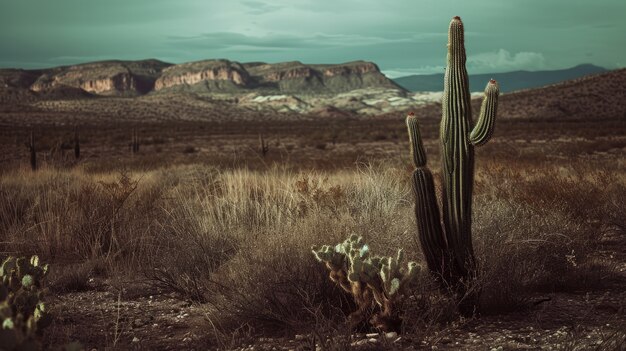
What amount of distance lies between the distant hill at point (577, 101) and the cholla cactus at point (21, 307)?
213 ft

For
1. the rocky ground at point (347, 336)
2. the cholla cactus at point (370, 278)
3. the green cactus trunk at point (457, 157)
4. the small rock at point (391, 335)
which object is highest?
the green cactus trunk at point (457, 157)

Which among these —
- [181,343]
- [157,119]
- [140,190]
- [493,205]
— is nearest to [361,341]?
[181,343]

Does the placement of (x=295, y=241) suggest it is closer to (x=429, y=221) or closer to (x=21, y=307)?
(x=429, y=221)

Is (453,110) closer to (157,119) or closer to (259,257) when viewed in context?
(259,257)

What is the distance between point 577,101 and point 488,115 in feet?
236

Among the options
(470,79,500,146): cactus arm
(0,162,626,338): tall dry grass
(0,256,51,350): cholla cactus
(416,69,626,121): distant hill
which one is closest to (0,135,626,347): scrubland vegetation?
(0,162,626,338): tall dry grass

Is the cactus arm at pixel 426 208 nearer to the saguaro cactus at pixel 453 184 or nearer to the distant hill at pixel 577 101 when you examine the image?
the saguaro cactus at pixel 453 184

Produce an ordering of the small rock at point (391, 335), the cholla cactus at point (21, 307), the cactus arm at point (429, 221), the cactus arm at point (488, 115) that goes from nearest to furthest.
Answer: the cholla cactus at point (21, 307), the small rock at point (391, 335), the cactus arm at point (488, 115), the cactus arm at point (429, 221)

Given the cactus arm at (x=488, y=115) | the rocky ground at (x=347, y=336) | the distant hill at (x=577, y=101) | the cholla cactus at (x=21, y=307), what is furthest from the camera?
the distant hill at (x=577, y=101)

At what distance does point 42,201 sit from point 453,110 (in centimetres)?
682

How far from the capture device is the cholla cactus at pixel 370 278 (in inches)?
167

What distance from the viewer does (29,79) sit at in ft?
637

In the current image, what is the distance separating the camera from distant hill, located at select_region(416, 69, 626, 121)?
2608 inches

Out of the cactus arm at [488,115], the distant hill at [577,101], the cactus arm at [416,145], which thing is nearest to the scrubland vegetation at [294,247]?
the cactus arm at [416,145]
